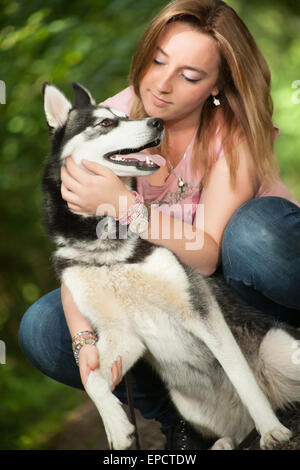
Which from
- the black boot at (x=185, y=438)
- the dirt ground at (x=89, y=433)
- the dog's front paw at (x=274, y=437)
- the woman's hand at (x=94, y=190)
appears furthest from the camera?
the dirt ground at (x=89, y=433)

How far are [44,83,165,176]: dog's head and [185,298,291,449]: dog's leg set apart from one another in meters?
0.51

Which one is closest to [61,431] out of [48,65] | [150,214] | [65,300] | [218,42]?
[65,300]

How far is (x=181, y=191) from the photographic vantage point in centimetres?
175

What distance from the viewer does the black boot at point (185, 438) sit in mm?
1843

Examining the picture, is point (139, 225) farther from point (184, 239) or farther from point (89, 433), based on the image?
point (89, 433)

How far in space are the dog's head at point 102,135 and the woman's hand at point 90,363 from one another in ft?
1.86

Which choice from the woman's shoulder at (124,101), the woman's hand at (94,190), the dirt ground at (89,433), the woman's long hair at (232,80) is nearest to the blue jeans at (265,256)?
the woman's long hair at (232,80)

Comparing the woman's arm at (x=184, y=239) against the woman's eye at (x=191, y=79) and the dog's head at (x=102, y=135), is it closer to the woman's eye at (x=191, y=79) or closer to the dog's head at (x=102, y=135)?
→ the dog's head at (x=102, y=135)

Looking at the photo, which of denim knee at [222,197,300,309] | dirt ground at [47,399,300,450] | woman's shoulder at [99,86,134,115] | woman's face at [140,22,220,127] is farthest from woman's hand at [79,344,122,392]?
dirt ground at [47,399,300,450]

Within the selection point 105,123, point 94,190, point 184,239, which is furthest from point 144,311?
point 105,123

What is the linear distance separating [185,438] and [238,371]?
675 mm

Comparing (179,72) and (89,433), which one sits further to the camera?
(89,433)

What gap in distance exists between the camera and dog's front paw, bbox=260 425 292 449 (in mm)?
1333
